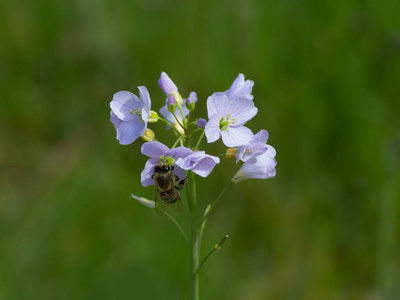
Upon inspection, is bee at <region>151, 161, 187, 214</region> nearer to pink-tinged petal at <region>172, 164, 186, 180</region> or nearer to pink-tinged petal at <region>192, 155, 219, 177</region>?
pink-tinged petal at <region>172, 164, 186, 180</region>

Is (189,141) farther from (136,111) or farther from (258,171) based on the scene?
(258,171)

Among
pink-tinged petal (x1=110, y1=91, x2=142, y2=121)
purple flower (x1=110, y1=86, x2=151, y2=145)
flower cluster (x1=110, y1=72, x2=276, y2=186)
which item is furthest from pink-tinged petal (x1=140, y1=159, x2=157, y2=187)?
pink-tinged petal (x1=110, y1=91, x2=142, y2=121)

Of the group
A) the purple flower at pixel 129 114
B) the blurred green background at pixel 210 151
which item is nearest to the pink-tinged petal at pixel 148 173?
the purple flower at pixel 129 114

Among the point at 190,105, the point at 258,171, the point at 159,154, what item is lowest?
the point at 258,171

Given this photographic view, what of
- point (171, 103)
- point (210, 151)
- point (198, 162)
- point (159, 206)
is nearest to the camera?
point (198, 162)

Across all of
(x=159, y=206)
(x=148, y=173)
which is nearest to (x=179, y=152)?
(x=148, y=173)
